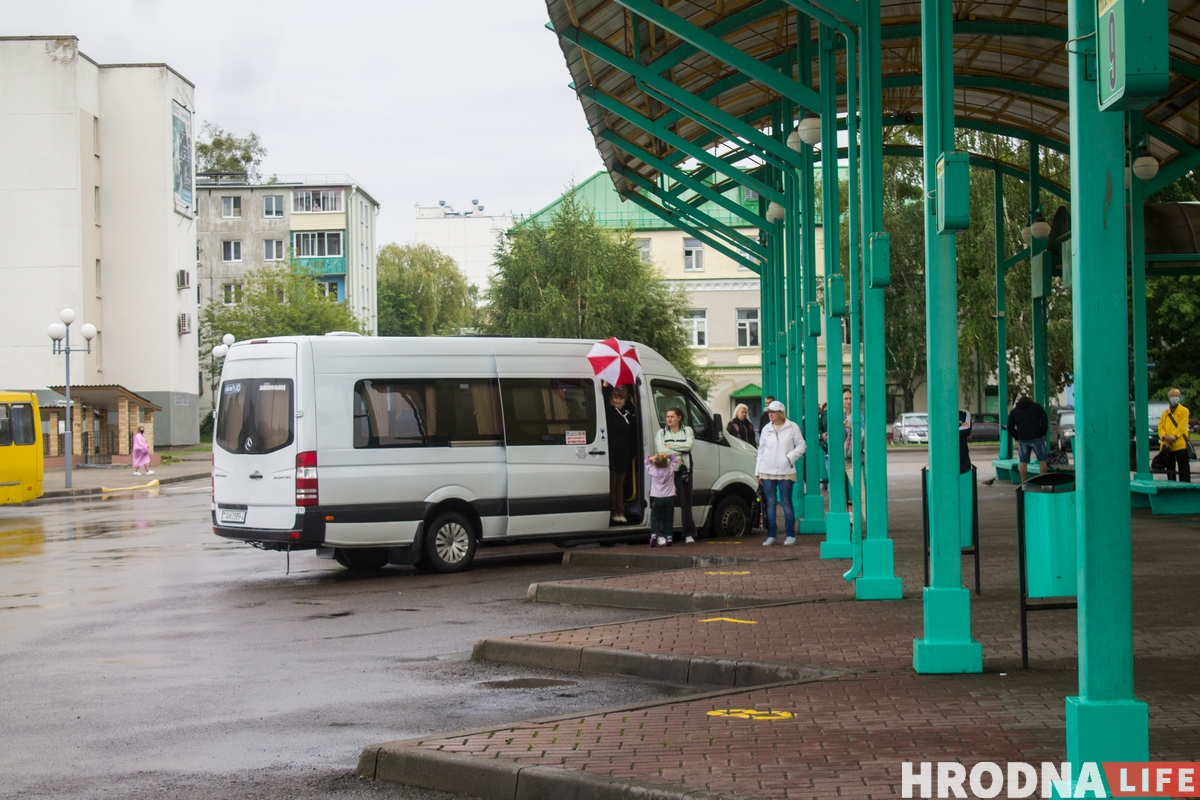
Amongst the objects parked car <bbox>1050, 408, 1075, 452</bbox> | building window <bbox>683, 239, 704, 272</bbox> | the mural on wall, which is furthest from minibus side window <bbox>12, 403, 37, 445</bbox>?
building window <bbox>683, 239, 704, 272</bbox>

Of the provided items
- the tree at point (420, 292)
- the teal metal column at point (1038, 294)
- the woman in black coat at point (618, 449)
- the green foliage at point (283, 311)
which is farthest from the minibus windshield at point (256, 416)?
the tree at point (420, 292)

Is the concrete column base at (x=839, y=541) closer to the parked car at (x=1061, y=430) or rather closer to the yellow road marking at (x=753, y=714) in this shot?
the yellow road marking at (x=753, y=714)

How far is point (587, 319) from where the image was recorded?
4966 centimetres

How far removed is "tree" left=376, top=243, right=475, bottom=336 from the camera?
288 ft

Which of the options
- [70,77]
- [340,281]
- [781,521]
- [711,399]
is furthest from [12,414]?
[340,281]

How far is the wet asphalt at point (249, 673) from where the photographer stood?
20.4 feet

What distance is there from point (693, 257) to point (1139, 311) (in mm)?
47321

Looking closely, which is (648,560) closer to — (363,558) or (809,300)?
(363,558)

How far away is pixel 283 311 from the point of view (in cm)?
6769

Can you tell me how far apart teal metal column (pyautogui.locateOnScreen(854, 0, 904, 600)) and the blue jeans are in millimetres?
4650

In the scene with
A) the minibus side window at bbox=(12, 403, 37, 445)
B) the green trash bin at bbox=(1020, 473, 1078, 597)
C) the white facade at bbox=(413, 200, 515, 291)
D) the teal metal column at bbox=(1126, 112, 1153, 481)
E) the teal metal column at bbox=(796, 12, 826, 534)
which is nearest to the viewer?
the green trash bin at bbox=(1020, 473, 1078, 597)

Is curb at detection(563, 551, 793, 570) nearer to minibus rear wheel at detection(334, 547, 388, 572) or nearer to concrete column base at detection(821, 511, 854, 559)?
concrete column base at detection(821, 511, 854, 559)

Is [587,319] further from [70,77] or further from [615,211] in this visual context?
[70,77]

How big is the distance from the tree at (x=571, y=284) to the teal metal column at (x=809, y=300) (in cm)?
3209
